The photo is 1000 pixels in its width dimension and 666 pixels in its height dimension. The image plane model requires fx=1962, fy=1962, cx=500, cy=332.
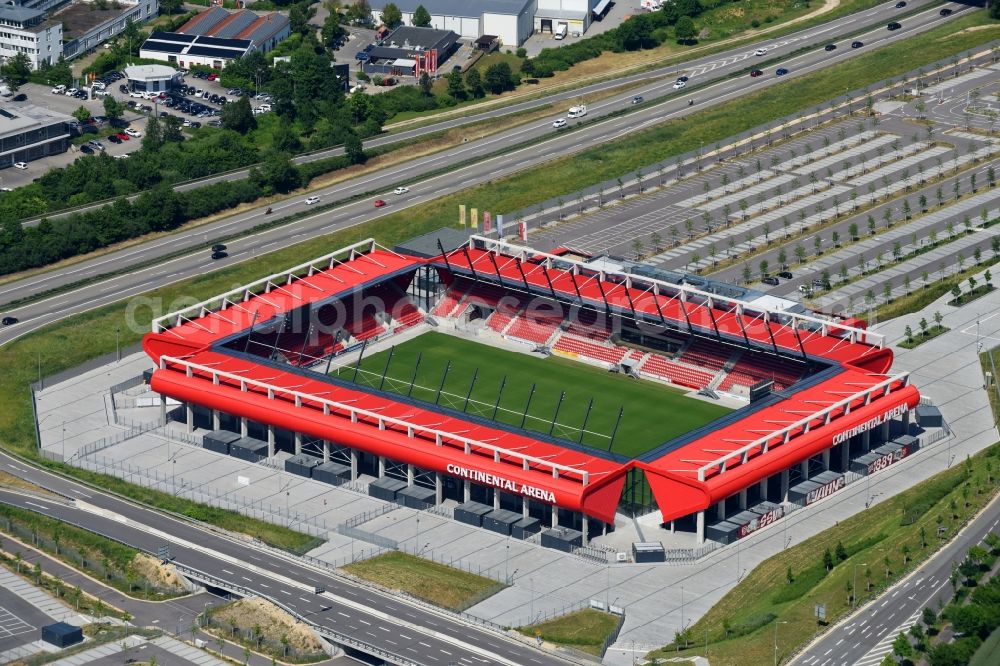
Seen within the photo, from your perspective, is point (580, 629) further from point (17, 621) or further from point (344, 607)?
point (17, 621)

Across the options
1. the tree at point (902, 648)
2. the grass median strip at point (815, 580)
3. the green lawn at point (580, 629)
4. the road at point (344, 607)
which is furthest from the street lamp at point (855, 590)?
the road at point (344, 607)

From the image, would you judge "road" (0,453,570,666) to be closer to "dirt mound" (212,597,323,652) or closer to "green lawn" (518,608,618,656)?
"dirt mound" (212,597,323,652)

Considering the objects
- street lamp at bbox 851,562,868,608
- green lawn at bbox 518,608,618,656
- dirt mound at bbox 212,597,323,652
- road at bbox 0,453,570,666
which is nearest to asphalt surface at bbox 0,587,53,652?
road at bbox 0,453,570,666

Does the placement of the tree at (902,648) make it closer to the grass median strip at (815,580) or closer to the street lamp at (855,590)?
the grass median strip at (815,580)

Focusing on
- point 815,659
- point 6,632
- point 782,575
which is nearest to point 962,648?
point 815,659

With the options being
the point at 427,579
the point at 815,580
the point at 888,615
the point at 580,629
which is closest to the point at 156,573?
the point at 427,579
